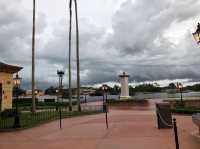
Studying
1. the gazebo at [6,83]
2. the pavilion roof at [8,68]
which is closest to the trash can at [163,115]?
the gazebo at [6,83]

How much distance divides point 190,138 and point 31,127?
34.2 ft

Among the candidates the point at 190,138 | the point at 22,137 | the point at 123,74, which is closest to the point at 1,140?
the point at 22,137

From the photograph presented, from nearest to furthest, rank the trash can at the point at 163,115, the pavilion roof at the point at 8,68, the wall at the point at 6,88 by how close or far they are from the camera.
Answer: the trash can at the point at 163,115 → the pavilion roof at the point at 8,68 → the wall at the point at 6,88

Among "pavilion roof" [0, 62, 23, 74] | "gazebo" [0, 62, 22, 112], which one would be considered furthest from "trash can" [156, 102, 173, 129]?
"pavilion roof" [0, 62, 23, 74]

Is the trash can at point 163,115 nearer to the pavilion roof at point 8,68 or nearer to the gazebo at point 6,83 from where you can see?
the gazebo at point 6,83

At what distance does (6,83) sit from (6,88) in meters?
0.59

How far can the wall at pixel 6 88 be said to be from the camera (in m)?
30.0

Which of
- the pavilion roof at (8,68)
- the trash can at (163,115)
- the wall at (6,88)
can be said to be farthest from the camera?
the wall at (6,88)

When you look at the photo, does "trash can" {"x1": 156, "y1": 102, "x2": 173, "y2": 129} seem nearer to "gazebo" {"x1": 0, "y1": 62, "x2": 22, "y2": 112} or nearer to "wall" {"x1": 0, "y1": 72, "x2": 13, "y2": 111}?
"gazebo" {"x1": 0, "y1": 62, "x2": 22, "y2": 112}

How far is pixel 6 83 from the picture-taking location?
30.6 metres

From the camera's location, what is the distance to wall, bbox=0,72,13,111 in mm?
29984

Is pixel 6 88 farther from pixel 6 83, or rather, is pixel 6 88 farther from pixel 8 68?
pixel 8 68

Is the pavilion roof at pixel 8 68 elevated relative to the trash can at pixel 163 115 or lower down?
elevated

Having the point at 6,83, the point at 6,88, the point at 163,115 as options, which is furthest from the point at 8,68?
the point at 163,115
